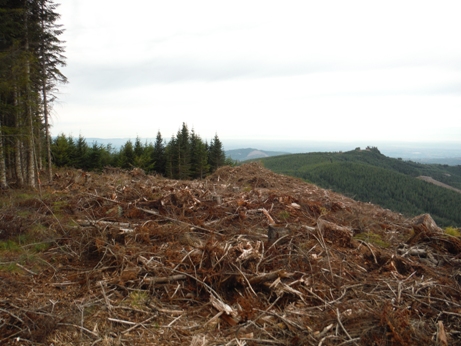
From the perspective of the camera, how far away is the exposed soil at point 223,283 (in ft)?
9.97

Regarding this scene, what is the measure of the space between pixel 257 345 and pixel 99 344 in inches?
64.6

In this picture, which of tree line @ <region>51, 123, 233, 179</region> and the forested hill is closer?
tree line @ <region>51, 123, 233, 179</region>

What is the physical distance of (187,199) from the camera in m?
8.05

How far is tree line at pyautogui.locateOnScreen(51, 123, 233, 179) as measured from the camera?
2841 cm

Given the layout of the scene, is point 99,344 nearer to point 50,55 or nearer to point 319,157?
point 50,55

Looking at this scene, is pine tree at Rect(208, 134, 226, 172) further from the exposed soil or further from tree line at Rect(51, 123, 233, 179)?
the exposed soil

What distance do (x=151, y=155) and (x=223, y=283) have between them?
3119cm

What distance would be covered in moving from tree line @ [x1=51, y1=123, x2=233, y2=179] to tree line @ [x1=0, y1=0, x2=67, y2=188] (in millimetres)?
12920

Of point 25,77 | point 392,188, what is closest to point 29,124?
point 25,77

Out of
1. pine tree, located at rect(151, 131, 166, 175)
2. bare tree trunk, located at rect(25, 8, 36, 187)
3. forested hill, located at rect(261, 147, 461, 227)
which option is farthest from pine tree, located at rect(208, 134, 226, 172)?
forested hill, located at rect(261, 147, 461, 227)

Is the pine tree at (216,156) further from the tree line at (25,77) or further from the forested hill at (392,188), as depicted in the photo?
the forested hill at (392,188)

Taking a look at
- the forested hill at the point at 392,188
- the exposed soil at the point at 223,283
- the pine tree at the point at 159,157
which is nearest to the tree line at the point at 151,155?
the pine tree at the point at 159,157

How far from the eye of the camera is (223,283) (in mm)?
4039

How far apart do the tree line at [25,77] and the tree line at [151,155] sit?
1292 cm
